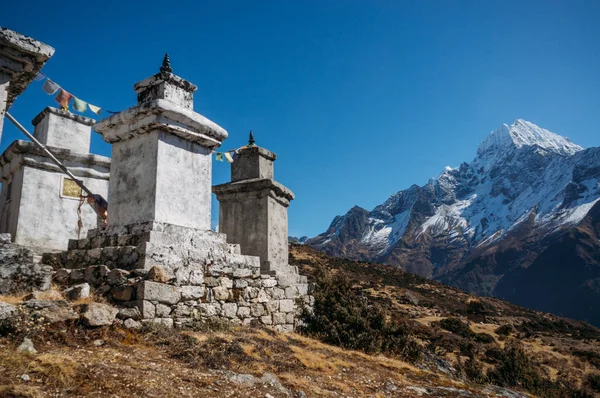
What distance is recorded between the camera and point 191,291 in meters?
6.47

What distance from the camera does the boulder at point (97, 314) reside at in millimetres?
4910

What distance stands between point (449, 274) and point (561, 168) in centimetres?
8400

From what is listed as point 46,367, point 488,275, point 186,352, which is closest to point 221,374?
point 186,352

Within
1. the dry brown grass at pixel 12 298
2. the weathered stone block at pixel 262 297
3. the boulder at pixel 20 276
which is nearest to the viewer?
the dry brown grass at pixel 12 298

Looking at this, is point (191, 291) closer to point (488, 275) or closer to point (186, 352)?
point (186, 352)

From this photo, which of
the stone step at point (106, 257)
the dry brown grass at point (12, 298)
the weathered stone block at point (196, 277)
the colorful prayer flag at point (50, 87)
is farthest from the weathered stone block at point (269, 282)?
the colorful prayer flag at point (50, 87)

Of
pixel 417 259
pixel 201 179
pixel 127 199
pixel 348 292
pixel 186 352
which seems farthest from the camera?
pixel 417 259

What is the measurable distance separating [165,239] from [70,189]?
4306 mm

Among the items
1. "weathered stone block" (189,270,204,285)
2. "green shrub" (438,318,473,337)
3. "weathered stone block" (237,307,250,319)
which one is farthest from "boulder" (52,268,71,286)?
"green shrub" (438,318,473,337)

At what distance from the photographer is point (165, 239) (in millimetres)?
6551

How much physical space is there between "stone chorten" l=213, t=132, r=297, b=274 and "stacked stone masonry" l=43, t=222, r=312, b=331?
8.29ft

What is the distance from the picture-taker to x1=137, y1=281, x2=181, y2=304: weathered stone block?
573 centimetres

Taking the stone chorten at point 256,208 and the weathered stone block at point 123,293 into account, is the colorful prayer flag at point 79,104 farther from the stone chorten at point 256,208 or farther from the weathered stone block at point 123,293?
the weathered stone block at point 123,293

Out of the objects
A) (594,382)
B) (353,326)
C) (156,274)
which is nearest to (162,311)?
(156,274)
